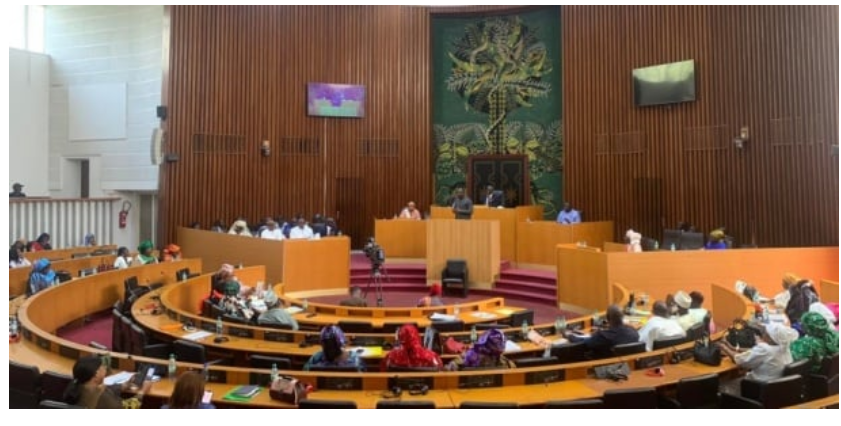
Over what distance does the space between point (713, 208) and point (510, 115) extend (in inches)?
213

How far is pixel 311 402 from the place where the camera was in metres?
4.07

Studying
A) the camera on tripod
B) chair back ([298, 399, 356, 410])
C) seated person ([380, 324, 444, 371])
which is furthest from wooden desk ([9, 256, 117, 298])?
chair back ([298, 399, 356, 410])

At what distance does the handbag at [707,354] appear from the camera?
17.4 ft

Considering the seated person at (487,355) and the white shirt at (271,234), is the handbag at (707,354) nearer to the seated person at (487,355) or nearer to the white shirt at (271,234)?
the seated person at (487,355)

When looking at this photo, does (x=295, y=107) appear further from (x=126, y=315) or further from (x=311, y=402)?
(x=311, y=402)

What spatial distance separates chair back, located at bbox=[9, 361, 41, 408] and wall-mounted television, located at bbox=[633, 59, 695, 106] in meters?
12.8

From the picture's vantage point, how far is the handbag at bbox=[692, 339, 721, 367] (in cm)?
529

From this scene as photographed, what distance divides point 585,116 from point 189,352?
12.0 metres

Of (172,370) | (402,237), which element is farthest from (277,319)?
(402,237)

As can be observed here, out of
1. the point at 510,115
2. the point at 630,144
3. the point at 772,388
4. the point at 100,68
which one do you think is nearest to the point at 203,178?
the point at 100,68

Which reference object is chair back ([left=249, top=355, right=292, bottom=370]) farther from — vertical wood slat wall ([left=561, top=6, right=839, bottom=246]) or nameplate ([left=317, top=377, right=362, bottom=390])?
vertical wood slat wall ([left=561, top=6, right=839, bottom=246])

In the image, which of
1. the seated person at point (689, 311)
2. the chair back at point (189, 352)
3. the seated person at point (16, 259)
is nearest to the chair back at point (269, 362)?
the chair back at point (189, 352)

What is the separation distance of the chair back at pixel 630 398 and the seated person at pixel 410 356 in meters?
1.33

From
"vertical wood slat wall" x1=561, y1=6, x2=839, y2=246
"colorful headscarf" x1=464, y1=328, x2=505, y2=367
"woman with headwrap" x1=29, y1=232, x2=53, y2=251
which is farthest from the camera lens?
"woman with headwrap" x1=29, y1=232, x2=53, y2=251
